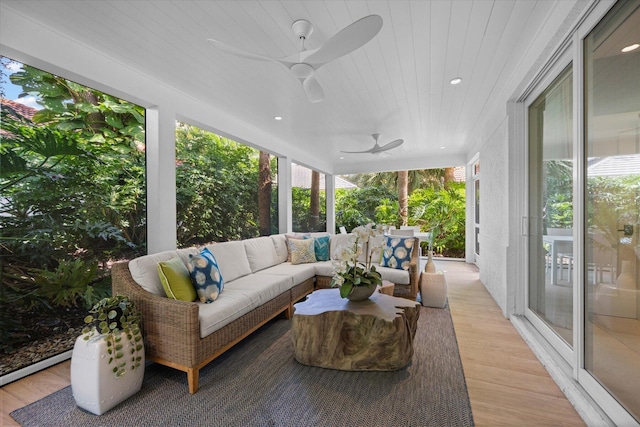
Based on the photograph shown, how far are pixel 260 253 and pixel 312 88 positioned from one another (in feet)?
7.11

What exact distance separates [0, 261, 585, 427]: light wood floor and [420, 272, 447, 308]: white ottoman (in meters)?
0.46

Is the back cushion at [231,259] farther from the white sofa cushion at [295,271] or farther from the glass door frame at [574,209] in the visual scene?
the glass door frame at [574,209]

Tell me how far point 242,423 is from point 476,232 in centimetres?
619

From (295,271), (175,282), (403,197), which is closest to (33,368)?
(175,282)

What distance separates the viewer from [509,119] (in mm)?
2975

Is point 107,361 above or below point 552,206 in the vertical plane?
below

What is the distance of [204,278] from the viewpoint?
232 centimetres

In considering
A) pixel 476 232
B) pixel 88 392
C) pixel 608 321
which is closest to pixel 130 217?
pixel 88 392

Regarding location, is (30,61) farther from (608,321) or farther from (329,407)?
(608,321)

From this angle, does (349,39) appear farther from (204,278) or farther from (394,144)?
(394,144)

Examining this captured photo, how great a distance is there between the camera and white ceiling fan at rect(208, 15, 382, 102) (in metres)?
1.50

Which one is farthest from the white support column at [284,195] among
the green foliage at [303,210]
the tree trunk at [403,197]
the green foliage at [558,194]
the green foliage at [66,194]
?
the tree trunk at [403,197]

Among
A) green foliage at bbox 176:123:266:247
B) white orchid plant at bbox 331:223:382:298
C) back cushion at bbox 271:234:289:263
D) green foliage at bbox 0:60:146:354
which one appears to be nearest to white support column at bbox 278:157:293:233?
green foliage at bbox 176:123:266:247

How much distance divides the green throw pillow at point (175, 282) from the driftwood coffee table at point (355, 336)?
0.88m
